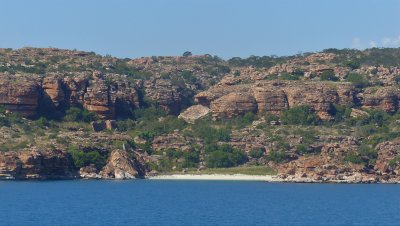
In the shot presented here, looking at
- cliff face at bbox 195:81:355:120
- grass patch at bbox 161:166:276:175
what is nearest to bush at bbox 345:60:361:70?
cliff face at bbox 195:81:355:120

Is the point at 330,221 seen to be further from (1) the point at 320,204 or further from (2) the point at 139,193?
(2) the point at 139,193

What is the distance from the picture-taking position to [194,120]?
576 ft

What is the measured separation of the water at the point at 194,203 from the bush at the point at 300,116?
3225 cm

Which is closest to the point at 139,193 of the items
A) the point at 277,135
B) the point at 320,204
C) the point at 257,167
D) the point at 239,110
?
the point at 320,204

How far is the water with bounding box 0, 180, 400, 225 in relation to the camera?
3425 inches

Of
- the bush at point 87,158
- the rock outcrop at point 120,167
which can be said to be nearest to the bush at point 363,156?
the rock outcrop at point 120,167

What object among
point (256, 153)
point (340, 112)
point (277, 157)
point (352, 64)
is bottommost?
point (277, 157)

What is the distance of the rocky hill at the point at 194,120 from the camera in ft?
460

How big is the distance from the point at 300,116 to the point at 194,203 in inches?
2559

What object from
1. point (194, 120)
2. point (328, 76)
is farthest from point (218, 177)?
point (328, 76)

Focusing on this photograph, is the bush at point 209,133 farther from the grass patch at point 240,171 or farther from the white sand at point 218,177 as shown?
the white sand at point 218,177

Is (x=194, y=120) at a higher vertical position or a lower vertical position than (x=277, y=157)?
higher

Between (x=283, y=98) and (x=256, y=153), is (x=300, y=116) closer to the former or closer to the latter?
(x=283, y=98)

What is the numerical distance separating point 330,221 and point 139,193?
34.6m
